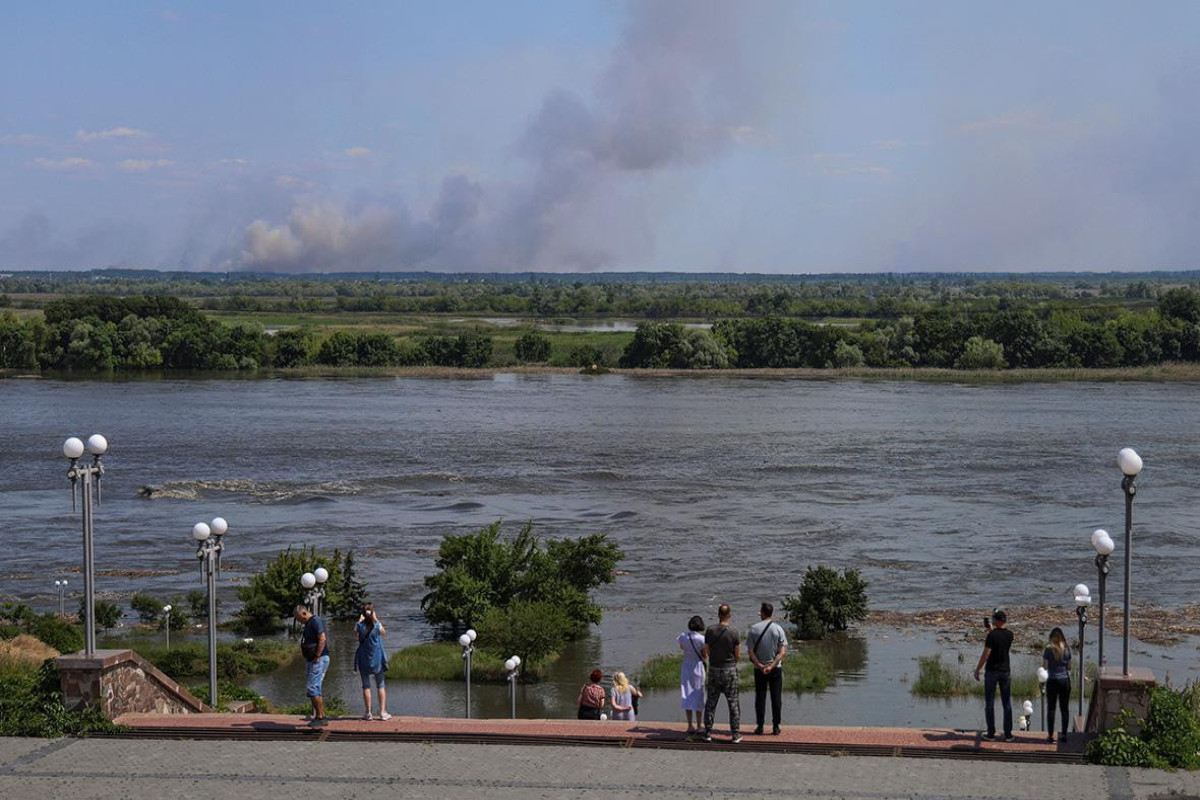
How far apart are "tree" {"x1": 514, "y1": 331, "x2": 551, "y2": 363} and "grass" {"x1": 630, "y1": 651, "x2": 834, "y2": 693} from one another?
83.0 metres

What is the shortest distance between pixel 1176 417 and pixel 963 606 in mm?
44748

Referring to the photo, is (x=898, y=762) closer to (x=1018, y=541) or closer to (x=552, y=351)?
(x=1018, y=541)

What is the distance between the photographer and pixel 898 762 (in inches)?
501

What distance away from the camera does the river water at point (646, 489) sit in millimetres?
34688

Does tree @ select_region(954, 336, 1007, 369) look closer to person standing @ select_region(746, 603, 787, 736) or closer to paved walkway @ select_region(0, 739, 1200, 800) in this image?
person standing @ select_region(746, 603, 787, 736)

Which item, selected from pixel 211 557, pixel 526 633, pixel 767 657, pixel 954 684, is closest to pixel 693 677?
pixel 767 657

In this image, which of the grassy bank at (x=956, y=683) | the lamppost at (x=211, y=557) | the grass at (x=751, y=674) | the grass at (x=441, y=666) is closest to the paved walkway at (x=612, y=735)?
the lamppost at (x=211, y=557)

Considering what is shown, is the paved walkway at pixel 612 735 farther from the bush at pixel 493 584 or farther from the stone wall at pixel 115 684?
the bush at pixel 493 584

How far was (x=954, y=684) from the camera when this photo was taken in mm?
25328

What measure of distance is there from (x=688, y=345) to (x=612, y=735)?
305 ft

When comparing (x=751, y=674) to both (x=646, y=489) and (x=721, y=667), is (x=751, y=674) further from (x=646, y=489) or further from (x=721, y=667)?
(x=646, y=489)

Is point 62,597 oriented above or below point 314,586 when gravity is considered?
below

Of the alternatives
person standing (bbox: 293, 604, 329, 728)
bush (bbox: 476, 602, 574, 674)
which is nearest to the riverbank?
bush (bbox: 476, 602, 574, 674)

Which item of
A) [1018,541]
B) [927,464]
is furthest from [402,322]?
[1018,541]
